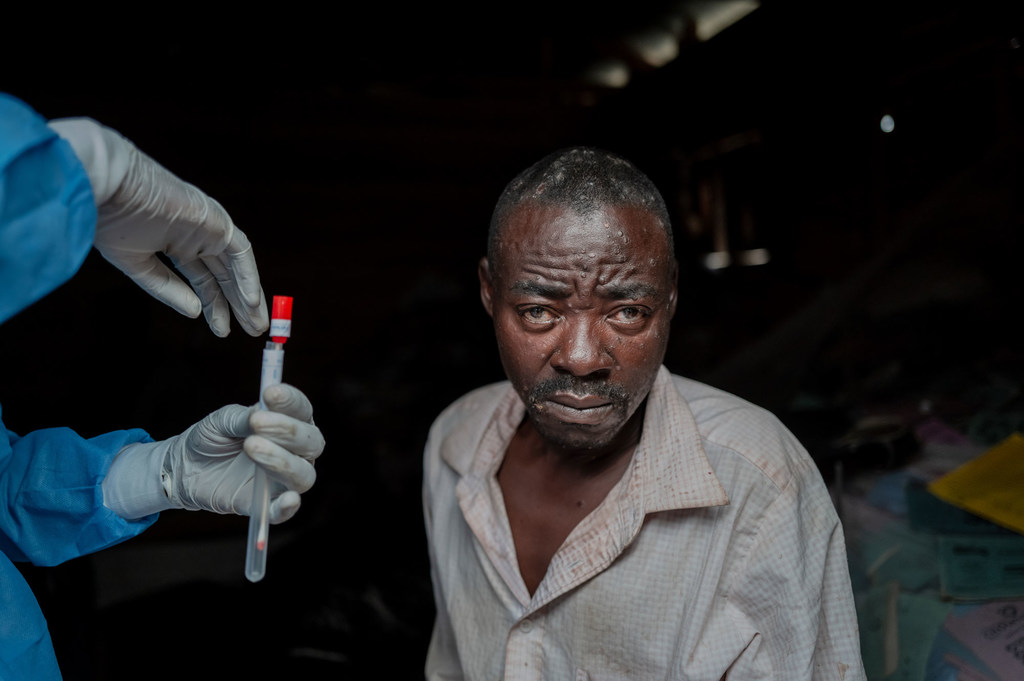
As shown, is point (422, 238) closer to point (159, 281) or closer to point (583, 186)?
point (583, 186)

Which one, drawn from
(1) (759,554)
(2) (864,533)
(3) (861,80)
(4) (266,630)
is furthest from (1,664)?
(3) (861,80)

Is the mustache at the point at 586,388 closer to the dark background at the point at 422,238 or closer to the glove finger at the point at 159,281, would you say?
the glove finger at the point at 159,281

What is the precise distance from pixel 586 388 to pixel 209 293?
72 cm

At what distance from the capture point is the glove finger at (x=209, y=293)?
1.40 m

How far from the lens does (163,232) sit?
1246 millimetres

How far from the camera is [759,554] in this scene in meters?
1.49

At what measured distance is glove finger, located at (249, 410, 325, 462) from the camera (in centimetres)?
120

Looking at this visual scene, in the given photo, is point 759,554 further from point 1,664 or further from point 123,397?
point 123,397

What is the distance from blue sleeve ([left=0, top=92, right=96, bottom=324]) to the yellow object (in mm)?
2295

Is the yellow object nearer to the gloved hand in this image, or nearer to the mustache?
the mustache

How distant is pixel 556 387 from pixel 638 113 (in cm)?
294

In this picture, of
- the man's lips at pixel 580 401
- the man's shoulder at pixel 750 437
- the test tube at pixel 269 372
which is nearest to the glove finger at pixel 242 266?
the test tube at pixel 269 372

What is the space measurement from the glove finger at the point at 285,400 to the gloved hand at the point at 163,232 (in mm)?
254

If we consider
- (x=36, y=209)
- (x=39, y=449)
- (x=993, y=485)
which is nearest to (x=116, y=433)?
(x=39, y=449)
